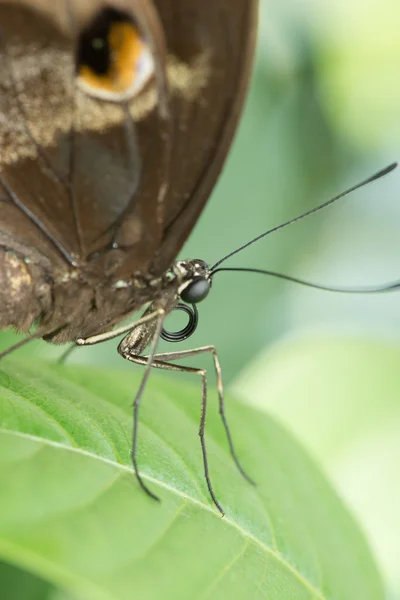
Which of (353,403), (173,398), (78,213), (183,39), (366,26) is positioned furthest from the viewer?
(366,26)

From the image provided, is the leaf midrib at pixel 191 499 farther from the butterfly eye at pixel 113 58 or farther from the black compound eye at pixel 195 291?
the butterfly eye at pixel 113 58

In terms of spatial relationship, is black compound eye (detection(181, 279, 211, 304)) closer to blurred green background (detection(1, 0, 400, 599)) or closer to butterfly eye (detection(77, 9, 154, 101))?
butterfly eye (detection(77, 9, 154, 101))

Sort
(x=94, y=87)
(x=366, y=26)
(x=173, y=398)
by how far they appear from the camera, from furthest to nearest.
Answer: (x=366, y=26), (x=173, y=398), (x=94, y=87)

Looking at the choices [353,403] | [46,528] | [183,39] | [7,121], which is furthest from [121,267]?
[353,403]

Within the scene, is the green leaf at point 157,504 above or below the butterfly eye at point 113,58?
below

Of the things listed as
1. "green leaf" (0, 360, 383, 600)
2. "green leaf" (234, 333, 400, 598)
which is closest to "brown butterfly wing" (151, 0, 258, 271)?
"green leaf" (0, 360, 383, 600)

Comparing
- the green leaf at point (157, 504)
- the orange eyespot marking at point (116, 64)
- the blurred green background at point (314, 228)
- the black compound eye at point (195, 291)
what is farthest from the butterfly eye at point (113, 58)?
the blurred green background at point (314, 228)

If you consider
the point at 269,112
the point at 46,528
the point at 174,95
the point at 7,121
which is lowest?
the point at 46,528

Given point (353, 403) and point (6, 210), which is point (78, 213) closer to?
point (6, 210)

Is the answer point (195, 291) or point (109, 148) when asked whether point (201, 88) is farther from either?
point (195, 291)
